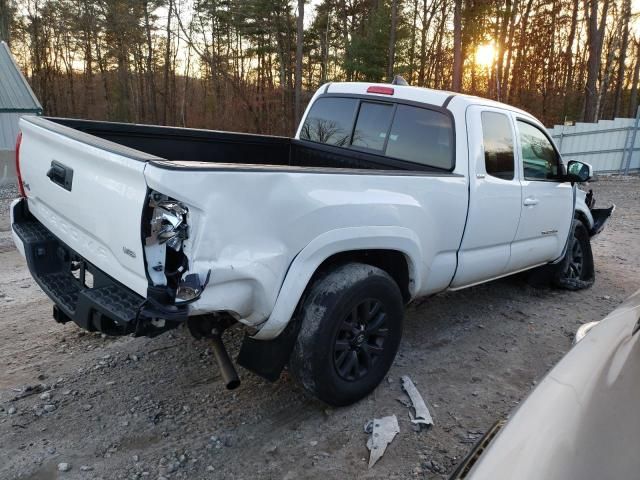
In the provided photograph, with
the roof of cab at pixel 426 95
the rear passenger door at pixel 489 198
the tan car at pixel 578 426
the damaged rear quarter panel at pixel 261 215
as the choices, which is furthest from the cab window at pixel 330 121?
the tan car at pixel 578 426

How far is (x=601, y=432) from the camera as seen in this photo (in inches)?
51.7

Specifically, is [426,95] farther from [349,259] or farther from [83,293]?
[83,293]

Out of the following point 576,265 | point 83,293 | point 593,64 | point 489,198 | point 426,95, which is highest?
point 593,64

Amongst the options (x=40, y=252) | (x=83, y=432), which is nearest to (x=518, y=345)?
(x=83, y=432)

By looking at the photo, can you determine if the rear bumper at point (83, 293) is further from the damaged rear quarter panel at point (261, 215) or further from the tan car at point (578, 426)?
the tan car at point (578, 426)

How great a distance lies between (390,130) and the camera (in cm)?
405

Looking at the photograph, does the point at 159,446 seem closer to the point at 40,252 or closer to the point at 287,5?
the point at 40,252

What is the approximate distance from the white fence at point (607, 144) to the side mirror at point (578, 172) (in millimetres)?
13919

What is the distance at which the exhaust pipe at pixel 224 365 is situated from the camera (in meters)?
2.51

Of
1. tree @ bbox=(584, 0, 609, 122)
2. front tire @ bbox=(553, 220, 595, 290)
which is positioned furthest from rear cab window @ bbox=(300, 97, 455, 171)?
tree @ bbox=(584, 0, 609, 122)

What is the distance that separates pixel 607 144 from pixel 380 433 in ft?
57.3

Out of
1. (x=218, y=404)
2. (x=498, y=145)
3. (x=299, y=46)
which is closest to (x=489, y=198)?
(x=498, y=145)

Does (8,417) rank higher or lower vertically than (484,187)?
lower

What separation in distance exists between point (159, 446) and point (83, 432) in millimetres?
477
